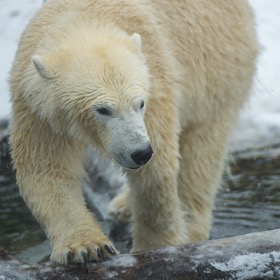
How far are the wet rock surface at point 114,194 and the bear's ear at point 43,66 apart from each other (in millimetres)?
1800

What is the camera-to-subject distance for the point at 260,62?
9180 mm

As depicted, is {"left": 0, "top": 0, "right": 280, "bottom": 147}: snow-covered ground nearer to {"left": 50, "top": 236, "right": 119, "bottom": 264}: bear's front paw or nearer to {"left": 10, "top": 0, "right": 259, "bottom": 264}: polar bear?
{"left": 10, "top": 0, "right": 259, "bottom": 264}: polar bear

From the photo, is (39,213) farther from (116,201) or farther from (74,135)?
(116,201)

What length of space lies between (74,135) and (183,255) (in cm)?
105

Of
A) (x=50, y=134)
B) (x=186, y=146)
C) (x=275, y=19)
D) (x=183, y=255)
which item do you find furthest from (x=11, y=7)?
(x=183, y=255)

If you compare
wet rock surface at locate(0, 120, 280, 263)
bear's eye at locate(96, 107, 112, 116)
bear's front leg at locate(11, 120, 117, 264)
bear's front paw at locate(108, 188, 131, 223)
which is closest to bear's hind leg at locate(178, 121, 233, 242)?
wet rock surface at locate(0, 120, 280, 263)

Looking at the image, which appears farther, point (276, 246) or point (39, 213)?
point (39, 213)

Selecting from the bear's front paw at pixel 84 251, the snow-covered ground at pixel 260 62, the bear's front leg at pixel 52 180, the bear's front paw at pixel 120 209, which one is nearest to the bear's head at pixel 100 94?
the bear's front leg at pixel 52 180

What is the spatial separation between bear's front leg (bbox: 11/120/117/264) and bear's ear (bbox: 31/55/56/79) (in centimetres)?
34

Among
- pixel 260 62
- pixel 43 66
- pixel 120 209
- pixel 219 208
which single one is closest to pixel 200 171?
pixel 120 209

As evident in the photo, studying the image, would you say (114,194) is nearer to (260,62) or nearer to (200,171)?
(200,171)

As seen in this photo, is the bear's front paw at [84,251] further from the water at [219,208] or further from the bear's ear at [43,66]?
the water at [219,208]

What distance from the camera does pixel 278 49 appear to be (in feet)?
33.9

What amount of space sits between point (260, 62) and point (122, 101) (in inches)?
202
